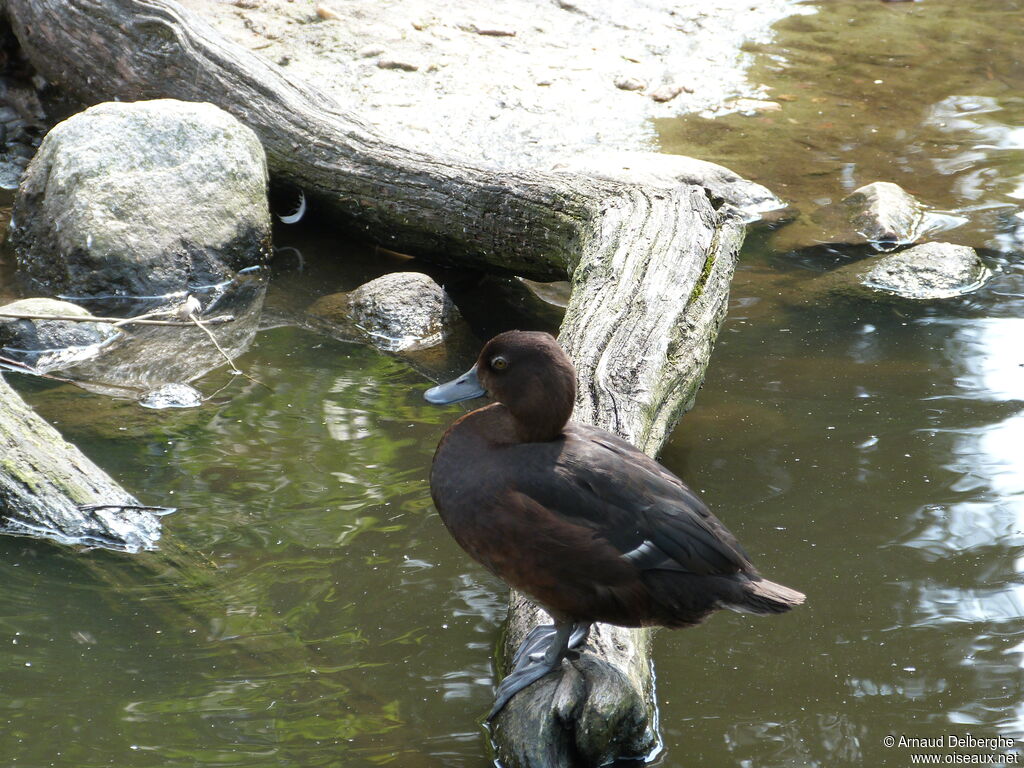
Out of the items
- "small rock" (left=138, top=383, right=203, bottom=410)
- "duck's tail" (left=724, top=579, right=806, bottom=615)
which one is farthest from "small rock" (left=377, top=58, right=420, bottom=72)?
"duck's tail" (left=724, top=579, right=806, bottom=615)

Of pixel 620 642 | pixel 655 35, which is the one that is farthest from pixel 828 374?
pixel 655 35

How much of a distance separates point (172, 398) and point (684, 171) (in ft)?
12.6

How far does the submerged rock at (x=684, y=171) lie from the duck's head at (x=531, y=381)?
3988 mm

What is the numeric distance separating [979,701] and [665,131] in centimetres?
602

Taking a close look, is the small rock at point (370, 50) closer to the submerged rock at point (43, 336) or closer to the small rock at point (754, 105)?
the small rock at point (754, 105)

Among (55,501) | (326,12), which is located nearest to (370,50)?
(326,12)

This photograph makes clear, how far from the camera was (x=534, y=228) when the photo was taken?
579cm

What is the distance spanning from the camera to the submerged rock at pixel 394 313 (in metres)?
5.79

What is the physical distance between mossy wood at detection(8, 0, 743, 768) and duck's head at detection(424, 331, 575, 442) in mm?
684

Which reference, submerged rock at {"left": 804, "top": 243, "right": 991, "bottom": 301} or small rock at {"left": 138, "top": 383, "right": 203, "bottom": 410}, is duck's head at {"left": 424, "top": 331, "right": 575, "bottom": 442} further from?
submerged rock at {"left": 804, "top": 243, "right": 991, "bottom": 301}

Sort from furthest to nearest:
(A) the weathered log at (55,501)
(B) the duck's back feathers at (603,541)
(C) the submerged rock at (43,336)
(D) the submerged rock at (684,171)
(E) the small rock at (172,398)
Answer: (D) the submerged rock at (684,171)
(C) the submerged rock at (43,336)
(E) the small rock at (172,398)
(A) the weathered log at (55,501)
(B) the duck's back feathers at (603,541)

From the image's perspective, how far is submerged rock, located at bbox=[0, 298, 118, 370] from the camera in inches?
208

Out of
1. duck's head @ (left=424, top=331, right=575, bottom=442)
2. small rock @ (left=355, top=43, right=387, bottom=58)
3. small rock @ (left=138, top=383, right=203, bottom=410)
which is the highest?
duck's head @ (left=424, top=331, right=575, bottom=442)

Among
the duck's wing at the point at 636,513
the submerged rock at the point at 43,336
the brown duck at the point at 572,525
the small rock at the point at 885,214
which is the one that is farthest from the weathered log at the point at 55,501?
the small rock at the point at 885,214
